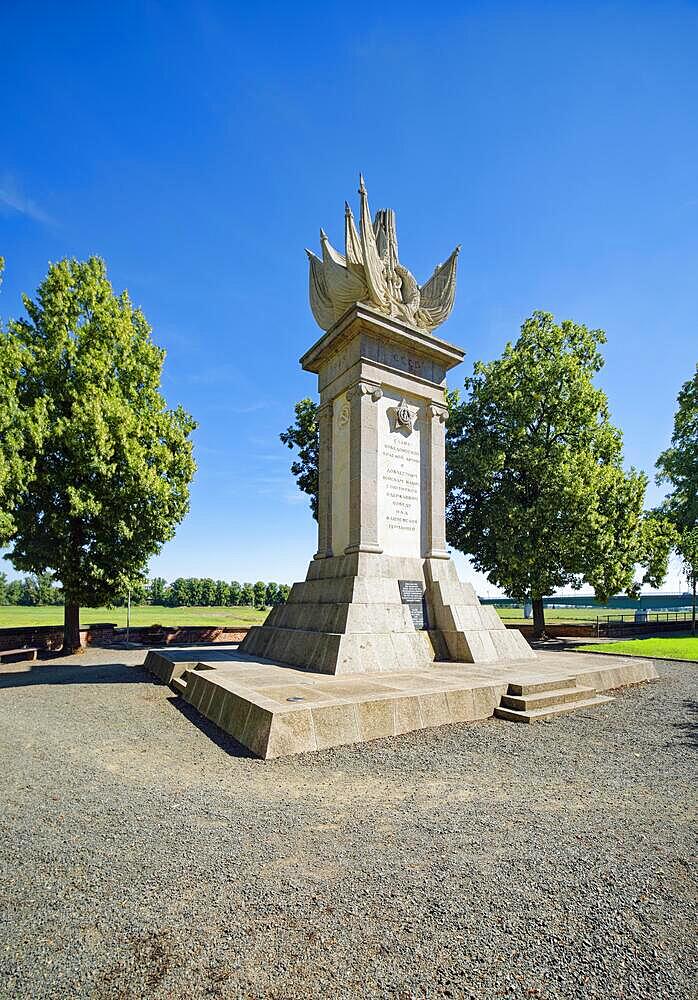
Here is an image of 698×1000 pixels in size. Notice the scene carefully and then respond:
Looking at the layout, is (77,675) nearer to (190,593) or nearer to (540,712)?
(540,712)

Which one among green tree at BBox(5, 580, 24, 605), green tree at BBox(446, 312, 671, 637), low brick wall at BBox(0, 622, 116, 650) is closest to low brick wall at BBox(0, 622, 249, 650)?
low brick wall at BBox(0, 622, 116, 650)

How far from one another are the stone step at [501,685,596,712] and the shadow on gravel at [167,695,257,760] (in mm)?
4393

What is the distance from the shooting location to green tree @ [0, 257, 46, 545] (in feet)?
54.7

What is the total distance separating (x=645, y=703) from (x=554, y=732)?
349 cm

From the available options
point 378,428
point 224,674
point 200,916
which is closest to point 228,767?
point 200,916

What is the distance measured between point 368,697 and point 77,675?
10919 mm

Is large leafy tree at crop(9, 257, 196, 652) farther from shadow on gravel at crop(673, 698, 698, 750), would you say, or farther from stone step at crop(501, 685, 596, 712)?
shadow on gravel at crop(673, 698, 698, 750)

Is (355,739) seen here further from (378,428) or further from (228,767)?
(378,428)

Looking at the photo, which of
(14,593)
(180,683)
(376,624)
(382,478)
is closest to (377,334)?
(382,478)

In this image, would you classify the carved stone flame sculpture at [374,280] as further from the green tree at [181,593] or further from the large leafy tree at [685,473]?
the green tree at [181,593]

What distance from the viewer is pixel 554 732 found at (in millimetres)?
7586

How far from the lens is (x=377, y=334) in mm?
13367

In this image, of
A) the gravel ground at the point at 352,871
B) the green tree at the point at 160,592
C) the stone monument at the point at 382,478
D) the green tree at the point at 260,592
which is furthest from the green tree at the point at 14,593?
the gravel ground at the point at 352,871

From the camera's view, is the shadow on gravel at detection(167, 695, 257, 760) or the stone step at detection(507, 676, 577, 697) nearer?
the shadow on gravel at detection(167, 695, 257, 760)
